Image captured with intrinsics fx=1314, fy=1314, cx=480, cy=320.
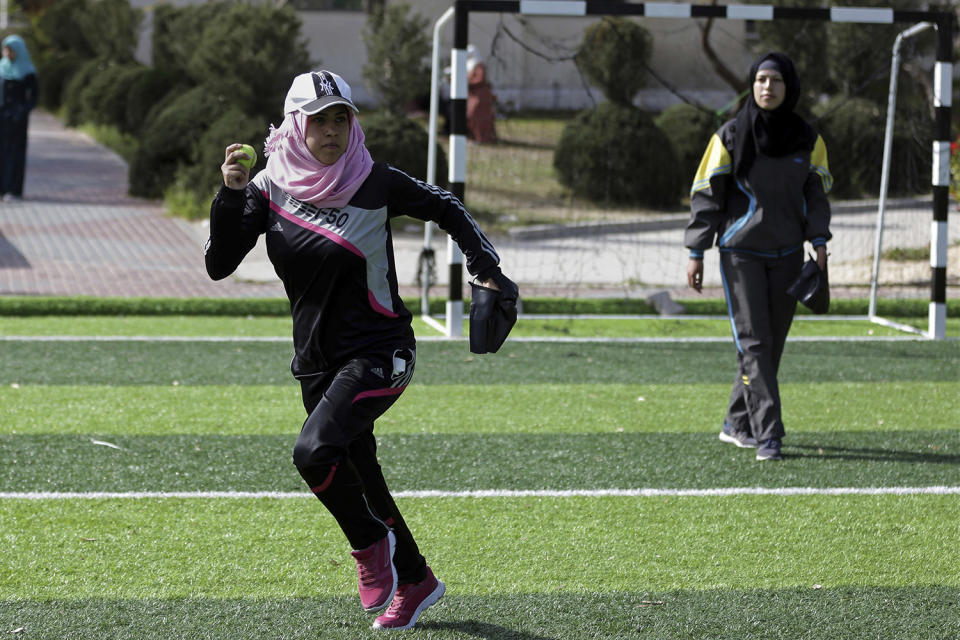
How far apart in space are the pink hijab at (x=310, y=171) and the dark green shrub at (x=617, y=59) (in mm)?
12139

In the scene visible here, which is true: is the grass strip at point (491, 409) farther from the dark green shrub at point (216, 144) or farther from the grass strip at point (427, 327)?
the dark green shrub at point (216, 144)

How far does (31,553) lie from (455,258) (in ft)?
20.6

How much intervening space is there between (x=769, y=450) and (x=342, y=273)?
3.52 meters

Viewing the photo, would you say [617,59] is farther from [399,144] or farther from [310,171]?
[310,171]

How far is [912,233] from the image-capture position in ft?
48.3

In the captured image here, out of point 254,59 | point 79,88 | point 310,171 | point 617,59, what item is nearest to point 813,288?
point 310,171

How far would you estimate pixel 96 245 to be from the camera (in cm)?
1648

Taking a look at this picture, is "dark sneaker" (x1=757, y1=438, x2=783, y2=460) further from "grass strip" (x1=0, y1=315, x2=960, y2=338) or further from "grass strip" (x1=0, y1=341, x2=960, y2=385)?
"grass strip" (x1=0, y1=315, x2=960, y2=338)

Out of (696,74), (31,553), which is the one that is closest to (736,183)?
(31,553)

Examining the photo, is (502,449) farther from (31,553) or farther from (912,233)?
(912,233)

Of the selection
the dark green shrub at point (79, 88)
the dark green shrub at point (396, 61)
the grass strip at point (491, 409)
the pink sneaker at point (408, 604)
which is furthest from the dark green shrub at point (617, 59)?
the dark green shrub at point (79, 88)

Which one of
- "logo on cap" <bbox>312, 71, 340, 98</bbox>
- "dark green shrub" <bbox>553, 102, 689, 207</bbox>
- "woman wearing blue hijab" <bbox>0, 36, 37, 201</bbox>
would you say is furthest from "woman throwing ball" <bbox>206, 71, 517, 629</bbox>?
"woman wearing blue hijab" <bbox>0, 36, 37, 201</bbox>

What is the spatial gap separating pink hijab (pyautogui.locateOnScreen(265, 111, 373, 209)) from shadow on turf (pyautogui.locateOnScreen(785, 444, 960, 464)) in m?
3.78

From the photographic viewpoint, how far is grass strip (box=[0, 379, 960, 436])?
7.92 meters
